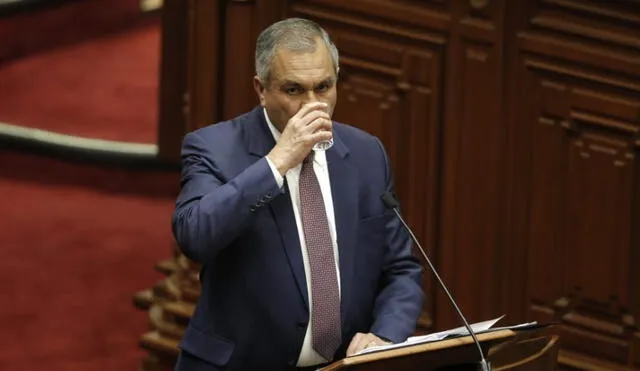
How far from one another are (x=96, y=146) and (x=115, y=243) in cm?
59

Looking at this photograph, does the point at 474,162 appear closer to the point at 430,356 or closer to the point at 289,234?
the point at 289,234

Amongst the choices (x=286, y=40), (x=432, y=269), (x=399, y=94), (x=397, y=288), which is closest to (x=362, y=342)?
(x=397, y=288)

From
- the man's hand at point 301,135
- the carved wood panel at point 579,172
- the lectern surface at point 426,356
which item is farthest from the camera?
the carved wood panel at point 579,172

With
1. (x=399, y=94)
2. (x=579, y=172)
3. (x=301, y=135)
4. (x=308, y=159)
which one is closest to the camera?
(x=301, y=135)

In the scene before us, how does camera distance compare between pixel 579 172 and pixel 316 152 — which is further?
pixel 579 172

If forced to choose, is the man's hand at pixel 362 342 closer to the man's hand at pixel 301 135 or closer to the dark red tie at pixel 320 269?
the dark red tie at pixel 320 269

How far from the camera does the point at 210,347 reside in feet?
5.70

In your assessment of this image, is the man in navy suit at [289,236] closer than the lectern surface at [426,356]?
No

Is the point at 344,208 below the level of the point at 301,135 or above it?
below

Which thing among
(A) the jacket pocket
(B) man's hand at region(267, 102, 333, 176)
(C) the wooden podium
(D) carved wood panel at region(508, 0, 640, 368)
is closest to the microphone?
(C) the wooden podium

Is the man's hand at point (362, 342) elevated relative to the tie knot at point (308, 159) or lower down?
lower down

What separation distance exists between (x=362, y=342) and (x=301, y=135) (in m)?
0.27

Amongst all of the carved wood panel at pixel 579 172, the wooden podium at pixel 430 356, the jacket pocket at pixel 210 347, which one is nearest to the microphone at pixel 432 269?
the wooden podium at pixel 430 356

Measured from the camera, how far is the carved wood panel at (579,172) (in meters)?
2.25
